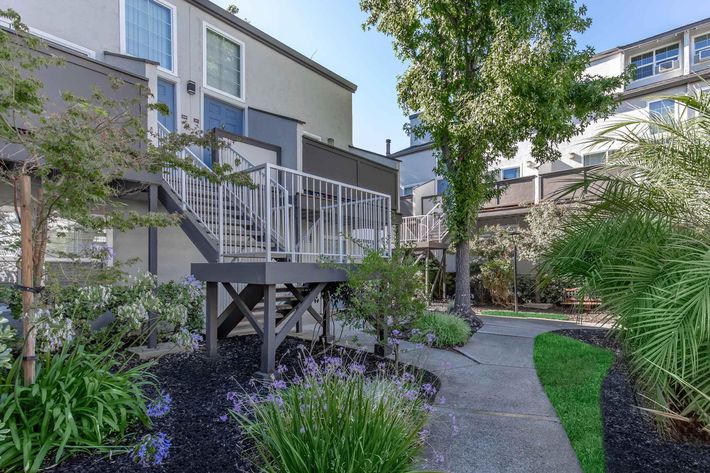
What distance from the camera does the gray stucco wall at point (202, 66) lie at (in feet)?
24.0

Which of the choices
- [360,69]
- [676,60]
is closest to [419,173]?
[360,69]

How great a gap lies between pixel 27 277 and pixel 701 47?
22.5 metres

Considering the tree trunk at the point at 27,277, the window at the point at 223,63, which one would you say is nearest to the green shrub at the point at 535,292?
the window at the point at 223,63

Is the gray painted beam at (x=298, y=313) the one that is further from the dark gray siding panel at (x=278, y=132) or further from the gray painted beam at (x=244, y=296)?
the dark gray siding panel at (x=278, y=132)

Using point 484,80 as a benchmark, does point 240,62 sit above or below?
above

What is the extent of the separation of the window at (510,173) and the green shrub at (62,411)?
1743cm

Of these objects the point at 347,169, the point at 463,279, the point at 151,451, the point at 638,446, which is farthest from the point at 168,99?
the point at 638,446

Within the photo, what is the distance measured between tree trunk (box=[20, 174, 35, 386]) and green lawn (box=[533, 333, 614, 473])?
4301 millimetres

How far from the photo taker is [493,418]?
13.4ft

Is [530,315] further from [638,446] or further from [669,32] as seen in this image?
[669,32]

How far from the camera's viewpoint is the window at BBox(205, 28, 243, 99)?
384 inches

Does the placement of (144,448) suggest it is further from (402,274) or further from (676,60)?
(676,60)

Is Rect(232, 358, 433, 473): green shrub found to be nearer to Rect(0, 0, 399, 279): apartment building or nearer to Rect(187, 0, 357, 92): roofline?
Rect(0, 0, 399, 279): apartment building

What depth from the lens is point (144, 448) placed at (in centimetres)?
286
